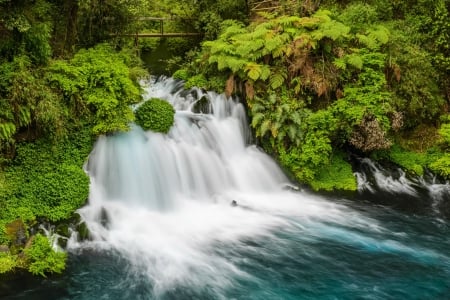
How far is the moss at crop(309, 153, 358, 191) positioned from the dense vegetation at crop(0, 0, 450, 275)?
4 centimetres

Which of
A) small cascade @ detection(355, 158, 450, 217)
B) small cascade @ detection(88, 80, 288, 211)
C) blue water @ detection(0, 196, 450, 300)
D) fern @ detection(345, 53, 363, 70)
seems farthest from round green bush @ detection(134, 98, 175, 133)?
small cascade @ detection(355, 158, 450, 217)

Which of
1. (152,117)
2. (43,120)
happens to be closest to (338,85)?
(152,117)

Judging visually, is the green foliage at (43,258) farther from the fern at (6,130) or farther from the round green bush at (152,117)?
the round green bush at (152,117)

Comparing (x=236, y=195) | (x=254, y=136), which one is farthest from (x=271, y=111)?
(x=236, y=195)

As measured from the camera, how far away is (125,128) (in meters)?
9.96

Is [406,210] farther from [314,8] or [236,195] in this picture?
[314,8]

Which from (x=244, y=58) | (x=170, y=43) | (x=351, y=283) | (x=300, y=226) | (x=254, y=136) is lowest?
(x=351, y=283)

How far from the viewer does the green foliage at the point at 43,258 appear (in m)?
7.82

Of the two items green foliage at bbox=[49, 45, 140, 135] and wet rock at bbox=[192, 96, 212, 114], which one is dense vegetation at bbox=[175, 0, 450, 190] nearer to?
wet rock at bbox=[192, 96, 212, 114]

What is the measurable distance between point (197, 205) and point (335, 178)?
13.5 ft

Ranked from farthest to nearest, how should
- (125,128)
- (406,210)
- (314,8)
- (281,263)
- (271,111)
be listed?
1. (314,8)
2. (271,111)
3. (406,210)
4. (125,128)
5. (281,263)

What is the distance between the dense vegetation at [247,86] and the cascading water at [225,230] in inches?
22.2

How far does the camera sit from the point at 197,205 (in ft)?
35.4

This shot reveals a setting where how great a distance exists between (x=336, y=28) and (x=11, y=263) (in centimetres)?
998
